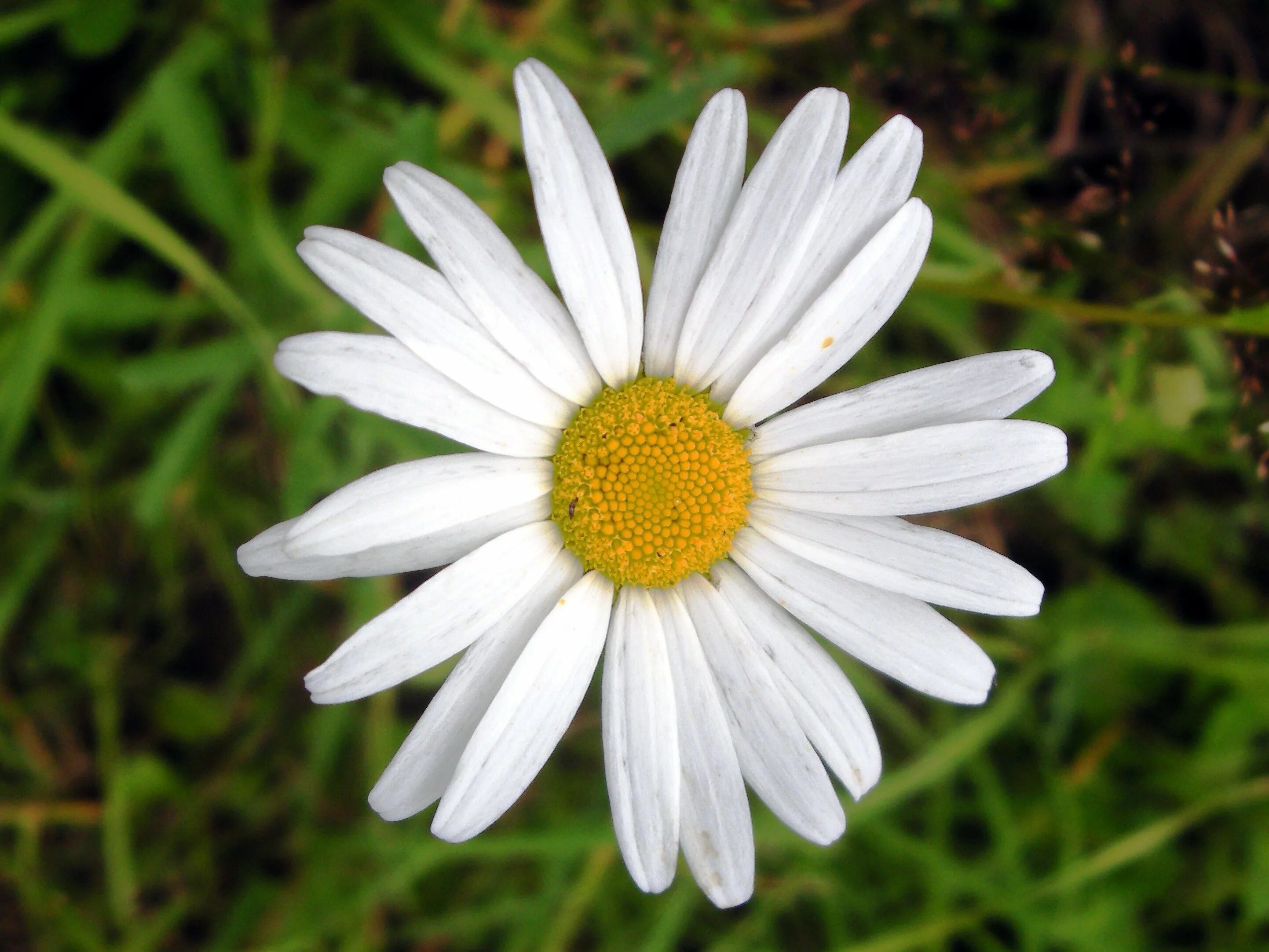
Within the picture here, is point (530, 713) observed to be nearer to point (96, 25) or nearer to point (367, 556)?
point (367, 556)

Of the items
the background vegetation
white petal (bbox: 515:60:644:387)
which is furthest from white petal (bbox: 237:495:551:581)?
the background vegetation

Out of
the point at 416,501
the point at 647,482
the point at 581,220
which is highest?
the point at 581,220

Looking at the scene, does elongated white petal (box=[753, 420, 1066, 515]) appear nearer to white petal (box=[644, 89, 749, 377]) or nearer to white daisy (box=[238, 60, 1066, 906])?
white daisy (box=[238, 60, 1066, 906])

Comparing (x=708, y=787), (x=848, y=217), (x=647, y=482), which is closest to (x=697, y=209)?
(x=848, y=217)

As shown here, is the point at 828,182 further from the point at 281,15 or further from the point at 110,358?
the point at 110,358

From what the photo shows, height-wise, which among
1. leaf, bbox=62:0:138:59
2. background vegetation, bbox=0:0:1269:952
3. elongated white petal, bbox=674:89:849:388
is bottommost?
background vegetation, bbox=0:0:1269:952
